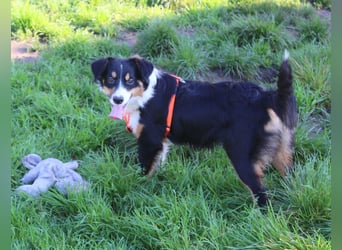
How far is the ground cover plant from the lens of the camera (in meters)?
2.80

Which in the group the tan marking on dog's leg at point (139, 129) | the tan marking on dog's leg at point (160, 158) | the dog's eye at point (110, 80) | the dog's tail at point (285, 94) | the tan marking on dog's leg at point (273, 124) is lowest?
the tan marking on dog's leg at point (160, 158)

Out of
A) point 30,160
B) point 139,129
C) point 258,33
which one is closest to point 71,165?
point 30,160

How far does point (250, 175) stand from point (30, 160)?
5.90 feet

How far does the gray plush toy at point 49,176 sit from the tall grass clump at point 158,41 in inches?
84.2

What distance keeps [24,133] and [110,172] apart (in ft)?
3.94

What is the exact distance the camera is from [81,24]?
625 centimetres

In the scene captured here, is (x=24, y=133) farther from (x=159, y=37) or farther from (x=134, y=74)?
(x=159, y=37)

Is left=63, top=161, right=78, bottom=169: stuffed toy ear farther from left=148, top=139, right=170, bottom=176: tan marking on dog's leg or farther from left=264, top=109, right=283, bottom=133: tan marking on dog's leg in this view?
left=264, top=109, right=283, bottom=133: tan marking on dog's leg

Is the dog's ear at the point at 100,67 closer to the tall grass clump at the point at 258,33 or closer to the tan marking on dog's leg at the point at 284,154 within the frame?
the tan marking on dog's leg at the point at 284,154

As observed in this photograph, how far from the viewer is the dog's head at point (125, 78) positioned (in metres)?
3.43

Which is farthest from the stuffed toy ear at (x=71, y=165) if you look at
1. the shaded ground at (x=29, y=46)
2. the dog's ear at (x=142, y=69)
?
the shaded ground at (x=29, y=46)

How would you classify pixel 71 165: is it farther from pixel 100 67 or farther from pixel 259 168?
pixel 259 168

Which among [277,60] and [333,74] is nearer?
[333,74]

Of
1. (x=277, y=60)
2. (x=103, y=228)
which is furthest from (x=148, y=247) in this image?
(x=277, y=60)
